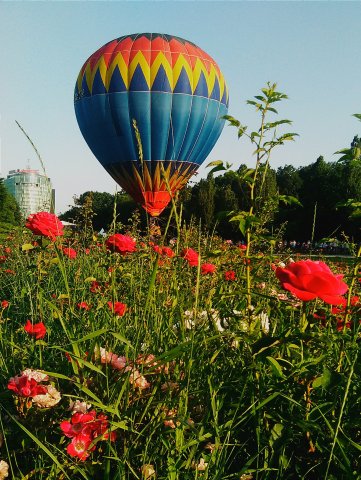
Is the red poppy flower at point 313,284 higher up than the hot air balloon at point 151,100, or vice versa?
the hot air balloon at point 151,100

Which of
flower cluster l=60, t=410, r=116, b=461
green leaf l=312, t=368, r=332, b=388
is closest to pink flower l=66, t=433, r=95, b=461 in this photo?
flower cluster l=60, t=410, r=116, b=461

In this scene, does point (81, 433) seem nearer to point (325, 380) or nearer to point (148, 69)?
point (325, 380)

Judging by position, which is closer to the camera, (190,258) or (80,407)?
(80,407)

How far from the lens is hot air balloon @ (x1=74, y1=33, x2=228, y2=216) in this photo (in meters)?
23.0

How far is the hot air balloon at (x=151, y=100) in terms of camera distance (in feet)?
75.3

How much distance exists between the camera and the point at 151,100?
75.3 ft

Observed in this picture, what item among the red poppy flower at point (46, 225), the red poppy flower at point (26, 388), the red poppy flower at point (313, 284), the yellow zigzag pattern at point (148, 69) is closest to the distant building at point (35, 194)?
the red poppy flower at point (46, 225)

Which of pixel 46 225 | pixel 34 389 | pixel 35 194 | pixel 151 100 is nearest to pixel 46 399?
pixel 34 389

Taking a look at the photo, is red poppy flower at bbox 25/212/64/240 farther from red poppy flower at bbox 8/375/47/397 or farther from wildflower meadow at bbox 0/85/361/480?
red poppy flower at bbox 8/375/47/397

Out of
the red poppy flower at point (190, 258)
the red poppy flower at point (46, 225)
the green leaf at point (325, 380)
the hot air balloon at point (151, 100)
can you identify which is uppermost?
the hot air balloon at point (151, 100)

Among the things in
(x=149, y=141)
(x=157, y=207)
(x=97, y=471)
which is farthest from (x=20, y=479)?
(x=157, y=207)

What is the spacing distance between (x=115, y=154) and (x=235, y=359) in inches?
899

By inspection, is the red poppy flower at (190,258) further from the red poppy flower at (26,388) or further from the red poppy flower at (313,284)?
the red poppy flower at (26,388)

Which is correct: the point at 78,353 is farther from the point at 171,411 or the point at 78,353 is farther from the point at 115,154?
the point at 115,154
